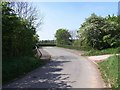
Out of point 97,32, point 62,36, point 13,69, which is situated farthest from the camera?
point 62,36

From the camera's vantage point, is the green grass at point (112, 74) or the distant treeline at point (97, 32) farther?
the distant treeline at point (97, 32)

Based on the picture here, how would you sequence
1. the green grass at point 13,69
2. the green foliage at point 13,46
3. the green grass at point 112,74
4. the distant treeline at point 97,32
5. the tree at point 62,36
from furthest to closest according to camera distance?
the tree at point 62,36
the distant treeline at point 97,32
the green foliage at point 13,46
the green grass at point 13,69
the green grass at point 112,74

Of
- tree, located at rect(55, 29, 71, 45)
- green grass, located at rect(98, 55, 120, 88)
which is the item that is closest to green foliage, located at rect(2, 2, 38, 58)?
green grass, located at rect(98, 55, 120, 88)

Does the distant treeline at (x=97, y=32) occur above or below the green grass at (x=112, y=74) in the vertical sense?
above

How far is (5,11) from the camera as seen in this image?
81.3 ft

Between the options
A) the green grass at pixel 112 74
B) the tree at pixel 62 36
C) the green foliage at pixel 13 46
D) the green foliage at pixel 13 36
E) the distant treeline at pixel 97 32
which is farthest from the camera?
the tree at pixel 62 36

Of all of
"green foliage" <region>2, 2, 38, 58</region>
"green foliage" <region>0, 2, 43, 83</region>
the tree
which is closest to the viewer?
"green foliage" <region>0, 2, 43, 83</region>

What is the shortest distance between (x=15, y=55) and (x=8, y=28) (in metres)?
4.66

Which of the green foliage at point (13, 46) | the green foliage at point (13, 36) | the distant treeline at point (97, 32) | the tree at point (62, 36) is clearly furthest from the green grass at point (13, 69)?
the tree at point (62, 36)

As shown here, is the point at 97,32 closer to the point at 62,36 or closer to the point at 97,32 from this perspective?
the point at 97,32

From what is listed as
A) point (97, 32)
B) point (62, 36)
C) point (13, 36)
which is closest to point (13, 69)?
point (13, 36)

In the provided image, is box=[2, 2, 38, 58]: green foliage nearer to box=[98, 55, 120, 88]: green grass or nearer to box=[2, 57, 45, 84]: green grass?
box=[2, 57, 45, 84]: green grass

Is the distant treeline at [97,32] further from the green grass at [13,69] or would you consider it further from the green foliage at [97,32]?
the green grass at [13,69]

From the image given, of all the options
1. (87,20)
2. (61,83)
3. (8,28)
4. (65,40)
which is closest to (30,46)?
(8,28)
